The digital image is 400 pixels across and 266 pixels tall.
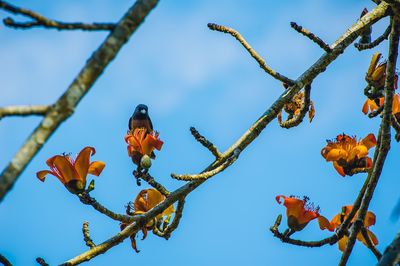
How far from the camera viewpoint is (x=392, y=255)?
2.16 meters

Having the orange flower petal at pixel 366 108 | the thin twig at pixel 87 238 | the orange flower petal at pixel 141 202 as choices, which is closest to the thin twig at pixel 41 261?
the thin twig at pixel 87 238

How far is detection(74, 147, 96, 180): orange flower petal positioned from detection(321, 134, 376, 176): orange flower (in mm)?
1584

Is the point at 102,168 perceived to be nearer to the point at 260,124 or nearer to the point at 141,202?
the point at 141,202

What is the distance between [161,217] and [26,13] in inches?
88.3

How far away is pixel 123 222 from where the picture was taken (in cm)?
338

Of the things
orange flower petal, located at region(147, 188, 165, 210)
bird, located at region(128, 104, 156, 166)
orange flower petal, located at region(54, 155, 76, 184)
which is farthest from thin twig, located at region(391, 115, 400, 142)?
bird, located at region(128, 104, 156, 166)

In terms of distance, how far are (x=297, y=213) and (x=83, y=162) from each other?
1.37 m

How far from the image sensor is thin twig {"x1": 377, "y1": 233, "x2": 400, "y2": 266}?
211 cm

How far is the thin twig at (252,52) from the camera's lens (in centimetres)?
387

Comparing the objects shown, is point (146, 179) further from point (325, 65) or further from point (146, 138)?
point (325, 65)

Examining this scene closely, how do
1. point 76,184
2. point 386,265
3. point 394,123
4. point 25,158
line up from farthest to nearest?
point 394,123 < point 76,184 < point 386,265 < point 25,158

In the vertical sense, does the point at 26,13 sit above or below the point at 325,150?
below

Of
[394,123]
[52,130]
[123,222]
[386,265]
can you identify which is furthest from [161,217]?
[52,130]

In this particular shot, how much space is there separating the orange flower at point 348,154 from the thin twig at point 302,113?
0.89 feet
